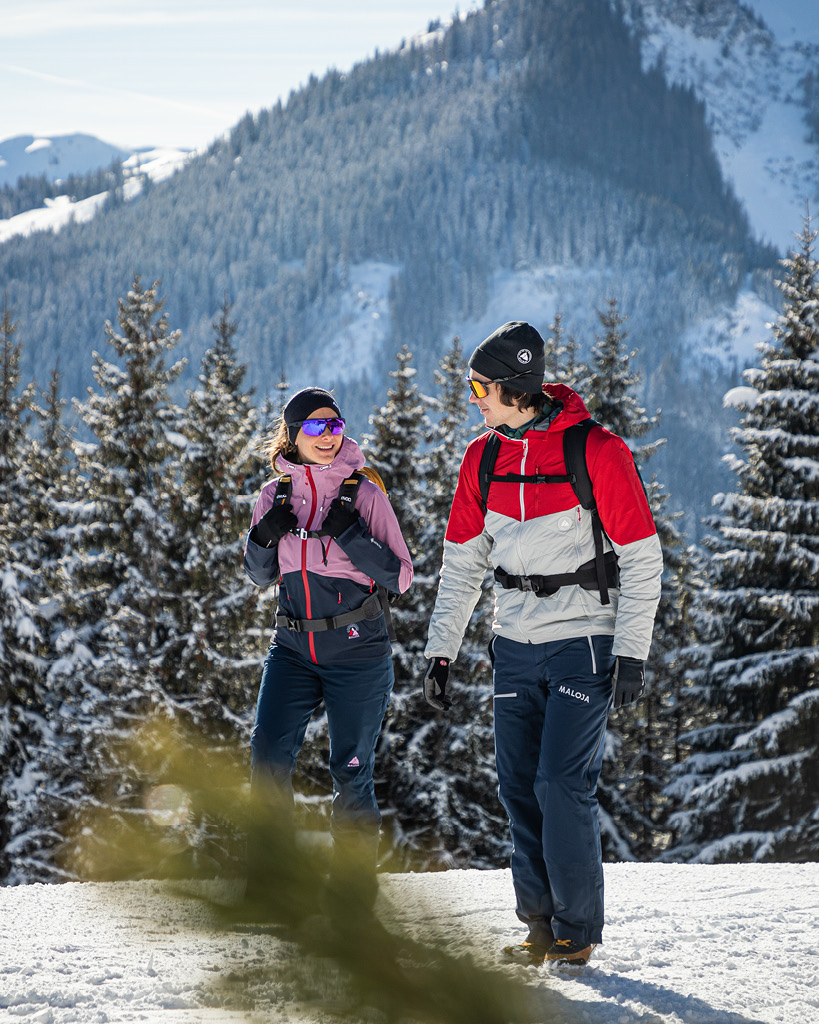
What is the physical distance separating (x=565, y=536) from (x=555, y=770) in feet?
3.03

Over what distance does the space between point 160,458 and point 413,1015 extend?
16.0 meters

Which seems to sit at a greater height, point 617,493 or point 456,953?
point 617,493

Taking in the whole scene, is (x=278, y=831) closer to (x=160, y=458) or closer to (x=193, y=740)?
(x=193, y=740)

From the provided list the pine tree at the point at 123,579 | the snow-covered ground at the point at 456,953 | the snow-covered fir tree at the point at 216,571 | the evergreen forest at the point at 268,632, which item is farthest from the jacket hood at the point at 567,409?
the pine tree at the point at 123,579

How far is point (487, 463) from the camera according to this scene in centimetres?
409

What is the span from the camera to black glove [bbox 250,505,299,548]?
15.0 feet

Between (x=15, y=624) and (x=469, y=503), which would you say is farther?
(x=15, y=624)

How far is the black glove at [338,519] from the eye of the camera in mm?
4539

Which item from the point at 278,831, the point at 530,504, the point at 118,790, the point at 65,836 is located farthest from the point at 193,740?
the point at 530,504

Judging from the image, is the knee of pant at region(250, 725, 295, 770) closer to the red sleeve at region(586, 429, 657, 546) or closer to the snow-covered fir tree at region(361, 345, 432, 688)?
the red sleeve at region(586, 429, 657, 546)

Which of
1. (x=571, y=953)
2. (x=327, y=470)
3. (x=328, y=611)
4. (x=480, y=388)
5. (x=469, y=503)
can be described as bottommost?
(x=571, y=953)

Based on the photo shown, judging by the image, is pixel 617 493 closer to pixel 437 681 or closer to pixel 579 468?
pixel 579 468

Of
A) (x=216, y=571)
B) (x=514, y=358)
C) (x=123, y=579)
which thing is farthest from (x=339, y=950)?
(x=123, y=579)

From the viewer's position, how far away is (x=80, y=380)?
171 m
